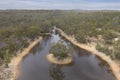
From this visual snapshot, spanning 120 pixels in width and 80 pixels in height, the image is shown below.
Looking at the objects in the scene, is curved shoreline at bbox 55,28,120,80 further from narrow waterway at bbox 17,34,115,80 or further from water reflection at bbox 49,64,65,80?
water reflection at bbox 49,64,65,80

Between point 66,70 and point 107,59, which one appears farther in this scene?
point 107,59

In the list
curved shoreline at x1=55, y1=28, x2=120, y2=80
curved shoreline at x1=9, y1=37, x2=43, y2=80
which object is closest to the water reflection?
curved shoreline at x1=9, y1=37, x2=43, y2=80

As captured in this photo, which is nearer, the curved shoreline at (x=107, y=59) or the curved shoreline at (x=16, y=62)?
the curved shoreline at (x=16, y=62)

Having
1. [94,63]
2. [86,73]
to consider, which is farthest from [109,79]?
[94,63]

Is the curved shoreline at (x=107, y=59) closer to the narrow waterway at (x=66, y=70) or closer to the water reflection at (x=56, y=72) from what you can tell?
the narrow waterway at (x=66, y=70)

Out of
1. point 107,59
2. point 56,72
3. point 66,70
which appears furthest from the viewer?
point 107,59

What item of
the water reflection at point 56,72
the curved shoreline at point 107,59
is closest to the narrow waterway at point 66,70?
the water reflection at point 56,72

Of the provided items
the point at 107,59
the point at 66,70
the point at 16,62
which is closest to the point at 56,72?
the point at 66,70

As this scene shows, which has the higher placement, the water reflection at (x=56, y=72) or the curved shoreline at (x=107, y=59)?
the curved shoreline at (x=107, y=59)

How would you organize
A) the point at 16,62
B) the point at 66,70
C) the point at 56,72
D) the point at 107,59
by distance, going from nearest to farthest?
the point at 56,72 → the point at 66,70 → the point at 16,62 → the point at 107,59

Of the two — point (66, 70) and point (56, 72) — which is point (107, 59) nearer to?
point (66, 70)

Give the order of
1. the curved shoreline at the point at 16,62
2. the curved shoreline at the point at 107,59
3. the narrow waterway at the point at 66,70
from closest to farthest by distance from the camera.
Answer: the narrow waterway at the point at 66,70
the curved shoreline at the point at 16,62
the curved shoreline at the point at 107,59

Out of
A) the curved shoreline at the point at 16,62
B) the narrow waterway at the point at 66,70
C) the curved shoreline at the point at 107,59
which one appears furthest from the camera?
the curved shoreline at the point at 107,59
